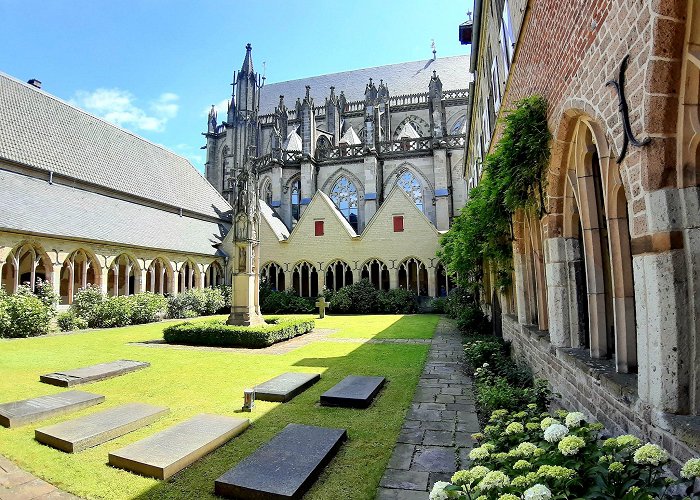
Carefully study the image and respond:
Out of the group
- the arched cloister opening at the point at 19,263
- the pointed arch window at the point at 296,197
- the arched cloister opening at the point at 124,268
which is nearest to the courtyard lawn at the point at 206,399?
the arched cloister opening at the point at 19,263

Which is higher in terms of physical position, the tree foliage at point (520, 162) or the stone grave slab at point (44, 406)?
the tree foliage at point (520, 162)

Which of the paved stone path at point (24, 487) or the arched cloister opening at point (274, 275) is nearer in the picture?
the paved stone path at point (24, 487)

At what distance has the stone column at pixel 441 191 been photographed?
1120 inches

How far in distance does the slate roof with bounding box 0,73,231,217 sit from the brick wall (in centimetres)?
2311

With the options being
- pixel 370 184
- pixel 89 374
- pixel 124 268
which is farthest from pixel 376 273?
pixel 89 374

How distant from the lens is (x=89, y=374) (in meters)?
7.75

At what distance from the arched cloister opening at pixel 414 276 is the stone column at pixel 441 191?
4.48 metres

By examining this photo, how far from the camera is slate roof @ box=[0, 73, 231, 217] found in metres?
19.8

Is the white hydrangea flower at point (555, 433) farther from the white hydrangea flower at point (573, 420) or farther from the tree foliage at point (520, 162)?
the tree foliage at point (520, 162)

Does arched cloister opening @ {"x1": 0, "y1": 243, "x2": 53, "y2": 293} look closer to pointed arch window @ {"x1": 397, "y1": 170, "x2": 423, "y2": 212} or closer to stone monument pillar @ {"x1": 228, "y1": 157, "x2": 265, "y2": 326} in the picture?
stone monument pillar @ {"x1": 228, "y1": 157, "x2": 265, "y2": 326}

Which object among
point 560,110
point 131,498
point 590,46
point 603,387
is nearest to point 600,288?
point 603,387

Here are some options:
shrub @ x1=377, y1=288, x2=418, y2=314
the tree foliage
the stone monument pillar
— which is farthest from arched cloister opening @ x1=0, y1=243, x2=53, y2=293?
the tree foliage

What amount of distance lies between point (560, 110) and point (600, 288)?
2006 millimetres

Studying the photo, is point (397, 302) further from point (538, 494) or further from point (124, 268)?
point (538, 494)
